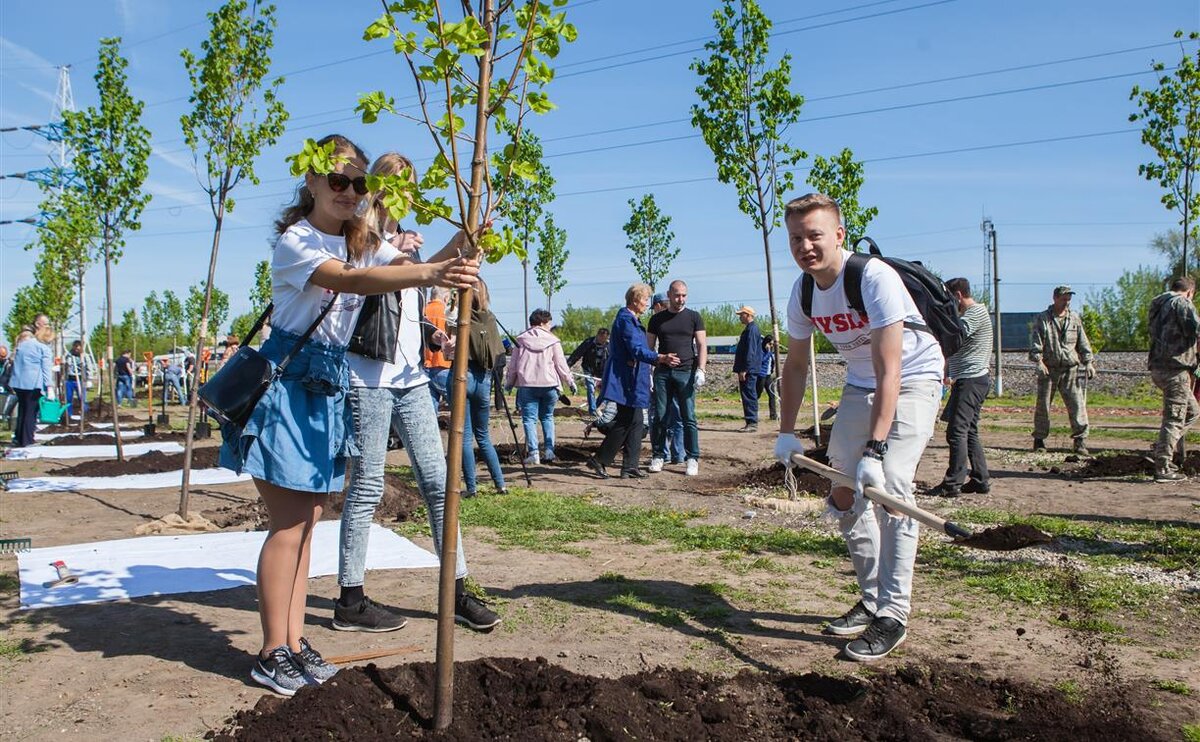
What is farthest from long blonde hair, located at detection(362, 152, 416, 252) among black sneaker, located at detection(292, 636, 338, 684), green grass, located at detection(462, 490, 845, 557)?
green grass, located at detection(462, 490, 845, 557)

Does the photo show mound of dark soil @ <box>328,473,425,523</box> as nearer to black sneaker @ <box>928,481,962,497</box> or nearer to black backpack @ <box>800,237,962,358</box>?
black backpack @ <box>800,237,962,358</box>

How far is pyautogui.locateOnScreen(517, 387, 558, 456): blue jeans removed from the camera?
1076cm

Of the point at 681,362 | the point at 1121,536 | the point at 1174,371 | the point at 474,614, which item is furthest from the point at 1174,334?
the point at 474,614

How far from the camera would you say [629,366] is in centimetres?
946

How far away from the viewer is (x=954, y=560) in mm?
5598

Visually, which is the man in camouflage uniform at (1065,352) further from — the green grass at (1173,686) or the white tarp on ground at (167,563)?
the white tarp on ground at (167,563)

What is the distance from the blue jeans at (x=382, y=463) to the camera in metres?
3.87

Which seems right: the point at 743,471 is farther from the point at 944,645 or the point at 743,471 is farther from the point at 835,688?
the point at 835,688

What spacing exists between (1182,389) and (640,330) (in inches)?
208

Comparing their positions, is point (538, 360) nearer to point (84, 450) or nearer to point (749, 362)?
point (749, 362)

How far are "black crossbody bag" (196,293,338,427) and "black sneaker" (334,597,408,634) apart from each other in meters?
1.20

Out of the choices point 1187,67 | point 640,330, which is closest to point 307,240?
point 640,330

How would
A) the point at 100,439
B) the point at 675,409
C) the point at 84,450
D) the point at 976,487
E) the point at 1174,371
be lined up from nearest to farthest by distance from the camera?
1. the point at 976,487
2. the point at 1174,371
3. the point at 675,409
4. the point at 84,450
5. the point at 100,439

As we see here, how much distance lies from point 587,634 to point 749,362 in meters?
11.3
